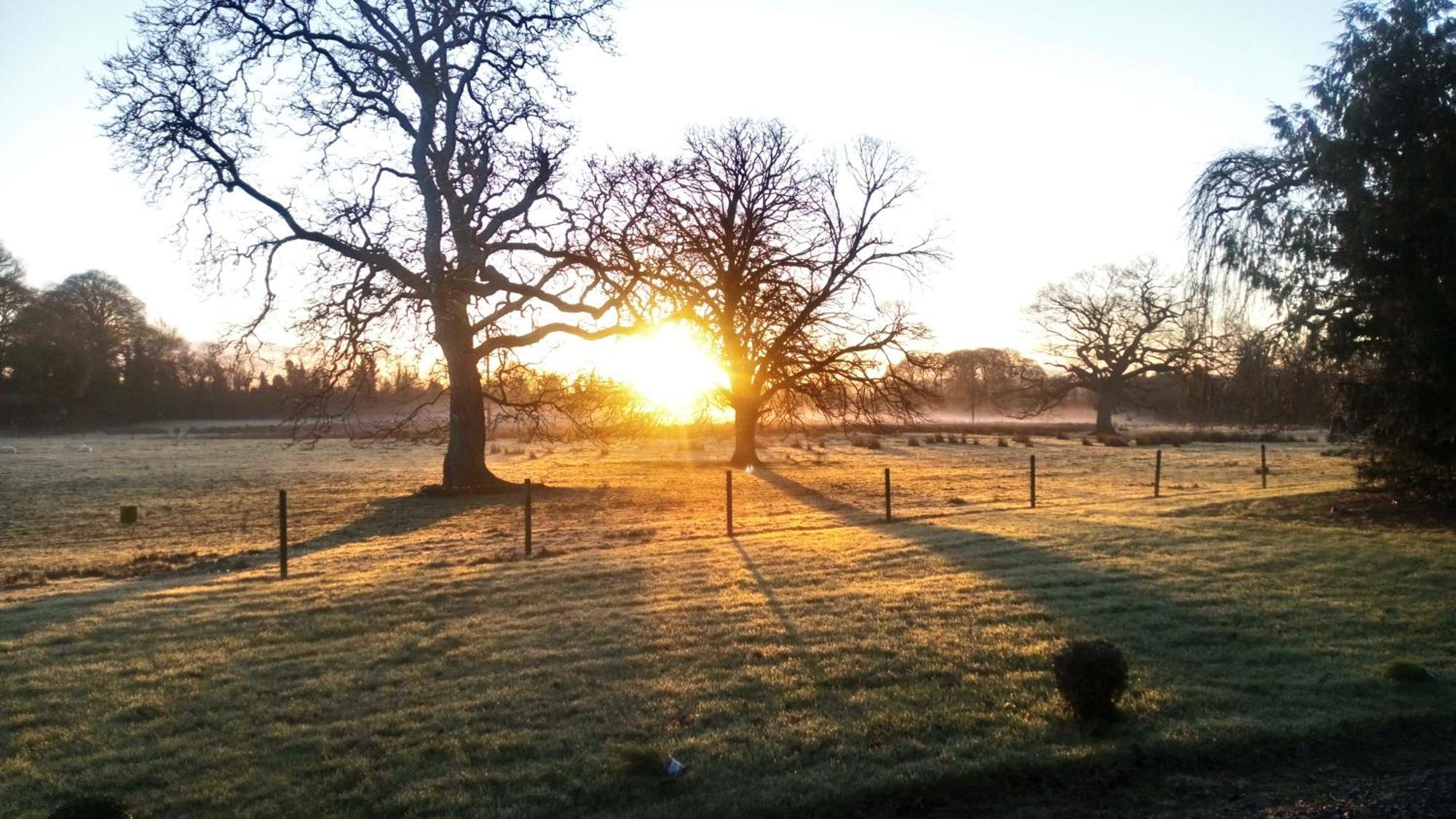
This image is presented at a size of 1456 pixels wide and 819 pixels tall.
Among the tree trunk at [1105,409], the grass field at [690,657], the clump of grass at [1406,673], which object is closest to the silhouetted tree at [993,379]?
the tree trunk at [1105,409]

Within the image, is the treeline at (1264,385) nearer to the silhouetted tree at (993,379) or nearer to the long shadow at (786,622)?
the long shadow at (786,622)

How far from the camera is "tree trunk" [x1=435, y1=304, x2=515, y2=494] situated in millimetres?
26625

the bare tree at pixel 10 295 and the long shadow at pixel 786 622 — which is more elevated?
the bare tree at pixel 10 295

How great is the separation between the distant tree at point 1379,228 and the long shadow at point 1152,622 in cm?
598

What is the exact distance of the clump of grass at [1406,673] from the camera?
6.87 m

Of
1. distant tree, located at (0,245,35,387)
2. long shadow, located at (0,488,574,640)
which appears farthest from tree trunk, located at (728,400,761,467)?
distant tree, located at (0,245,35,387)

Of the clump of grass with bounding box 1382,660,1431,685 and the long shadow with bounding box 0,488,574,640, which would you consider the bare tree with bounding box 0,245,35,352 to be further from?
the clump of grass with bounding box 1382,660,1431,685

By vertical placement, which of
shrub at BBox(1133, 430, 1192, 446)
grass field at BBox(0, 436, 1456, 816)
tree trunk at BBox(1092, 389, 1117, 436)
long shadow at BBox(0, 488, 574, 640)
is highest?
tree trunk at BBox(1092, 389, 1117, 436)

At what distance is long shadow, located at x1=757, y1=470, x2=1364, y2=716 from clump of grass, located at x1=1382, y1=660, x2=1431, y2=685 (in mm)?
264

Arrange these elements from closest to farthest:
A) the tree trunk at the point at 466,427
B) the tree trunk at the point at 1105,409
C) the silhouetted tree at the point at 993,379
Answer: the tree trunk at the point at 466,427 → the tree trunk at the point at 1105,409 → the silhouetted tree at the point at 993,379

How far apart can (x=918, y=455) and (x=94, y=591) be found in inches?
1346

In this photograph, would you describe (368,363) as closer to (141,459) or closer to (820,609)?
(820,609)

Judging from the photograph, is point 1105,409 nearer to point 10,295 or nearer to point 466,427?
point 466,427

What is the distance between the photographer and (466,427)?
90.4 feet
